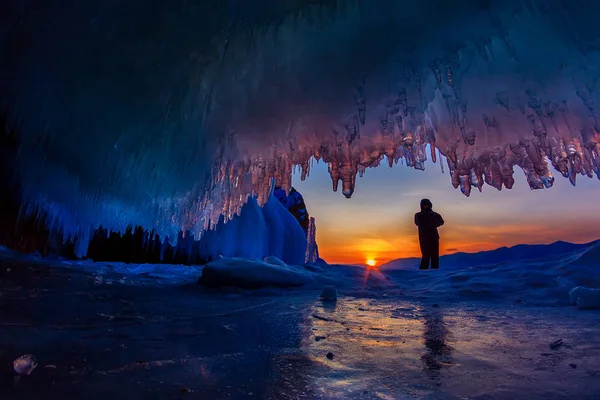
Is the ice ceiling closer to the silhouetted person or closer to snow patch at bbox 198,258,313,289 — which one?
snow patch at bbox 198,258,313,289

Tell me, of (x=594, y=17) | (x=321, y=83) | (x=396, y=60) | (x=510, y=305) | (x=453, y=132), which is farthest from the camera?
(x=453, y=132)

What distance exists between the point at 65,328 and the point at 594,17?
4.93 metres

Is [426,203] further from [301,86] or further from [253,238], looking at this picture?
[253,238]

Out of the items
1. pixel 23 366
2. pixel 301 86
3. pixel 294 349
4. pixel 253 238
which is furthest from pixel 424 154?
pixel 253 238

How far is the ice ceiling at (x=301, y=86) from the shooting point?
364 centimetres

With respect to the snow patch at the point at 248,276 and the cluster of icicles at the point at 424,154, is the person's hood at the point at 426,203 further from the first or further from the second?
the snow patch at the point at 248,276

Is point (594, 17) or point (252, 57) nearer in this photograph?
point (594, 17)

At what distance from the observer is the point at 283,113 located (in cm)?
520

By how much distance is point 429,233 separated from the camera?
903cm

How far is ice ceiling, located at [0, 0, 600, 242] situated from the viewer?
3.64 m

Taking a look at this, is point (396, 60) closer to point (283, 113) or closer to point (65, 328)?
point (283, 113)

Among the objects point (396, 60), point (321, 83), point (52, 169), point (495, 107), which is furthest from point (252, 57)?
point (52, 169)

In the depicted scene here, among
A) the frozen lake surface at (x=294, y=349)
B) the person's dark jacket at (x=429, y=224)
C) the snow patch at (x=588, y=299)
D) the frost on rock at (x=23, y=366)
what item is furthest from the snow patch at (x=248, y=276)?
the person's dark jacket at (x=429, y=224)

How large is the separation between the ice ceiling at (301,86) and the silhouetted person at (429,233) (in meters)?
2.29
